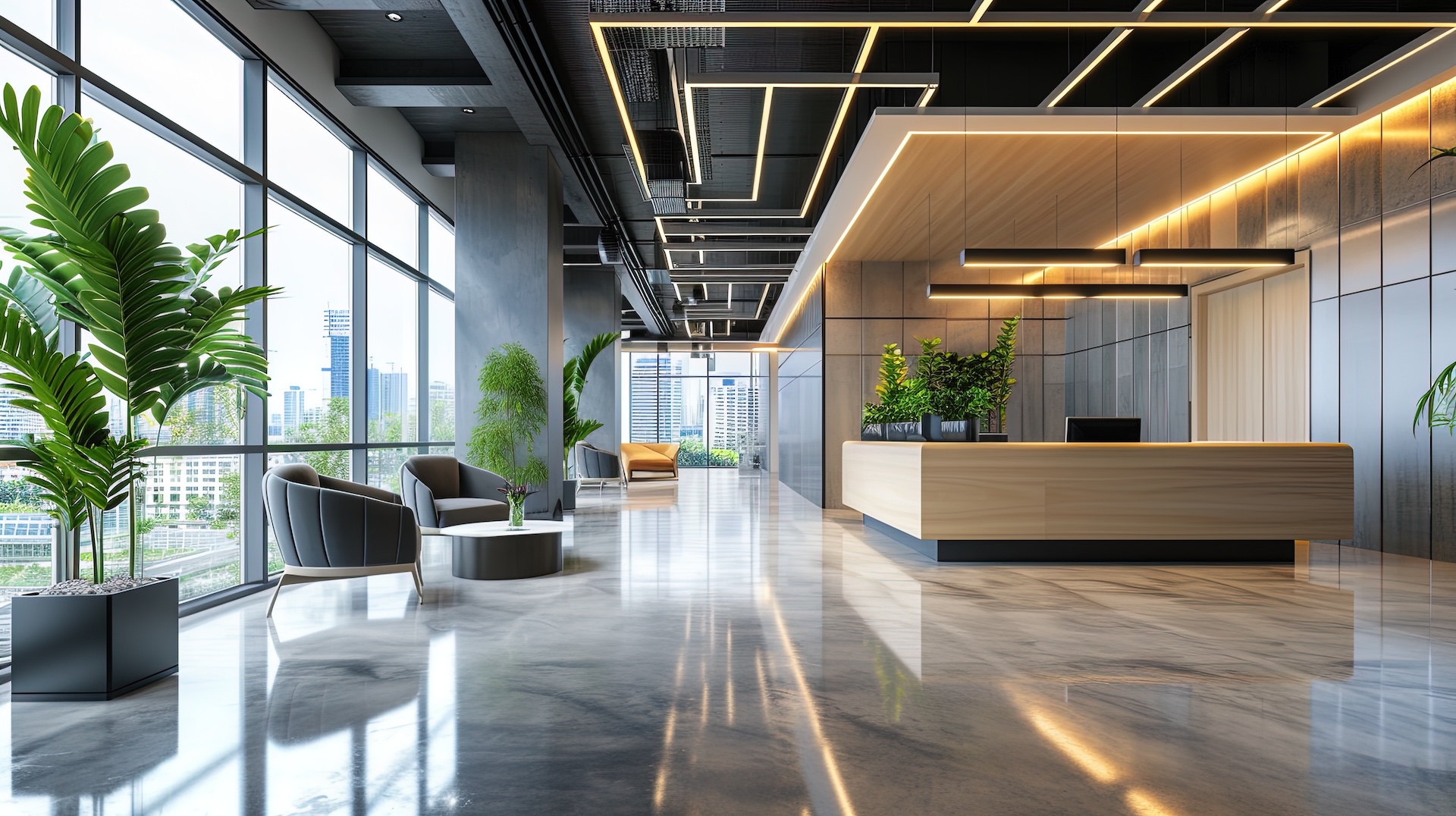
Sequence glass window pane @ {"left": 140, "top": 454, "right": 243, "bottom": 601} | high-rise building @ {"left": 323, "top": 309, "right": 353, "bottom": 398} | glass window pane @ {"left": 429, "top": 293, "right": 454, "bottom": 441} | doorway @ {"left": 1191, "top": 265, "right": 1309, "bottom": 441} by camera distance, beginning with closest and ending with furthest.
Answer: glass window pane @ {"left": 140, "top": 454, "right": 243, "bottom": 601} → high-rise building @ {"left": 323, "top": 309, "right": 353, "bottom": 398} → doorway @ {"left": 1191, "top": 265, "right": 1309, "bottom": 441} → glass window pane @ {"left": 429, "top": 293, "right": 454, "bottom": 441}

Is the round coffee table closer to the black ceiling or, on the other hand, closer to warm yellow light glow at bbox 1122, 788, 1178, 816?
the black ceiling

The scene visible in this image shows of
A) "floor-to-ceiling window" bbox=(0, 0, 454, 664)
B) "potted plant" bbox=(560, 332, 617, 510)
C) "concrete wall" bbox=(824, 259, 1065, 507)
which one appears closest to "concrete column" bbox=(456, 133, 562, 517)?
"floor-to-ceiling window" bbox=(0, 0, 454, 664)

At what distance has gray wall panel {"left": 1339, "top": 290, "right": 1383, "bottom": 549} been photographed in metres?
6.89

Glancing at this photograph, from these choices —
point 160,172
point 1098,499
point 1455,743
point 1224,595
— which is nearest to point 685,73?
point 160,172

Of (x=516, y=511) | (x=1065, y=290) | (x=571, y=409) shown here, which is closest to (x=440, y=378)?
(x=571, y=409)

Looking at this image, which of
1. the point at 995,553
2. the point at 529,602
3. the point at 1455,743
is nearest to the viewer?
the point at 1455,743

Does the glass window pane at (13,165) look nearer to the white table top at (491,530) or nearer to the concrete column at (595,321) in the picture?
the white table top at (491,530)

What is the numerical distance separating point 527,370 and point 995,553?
15.2 feet

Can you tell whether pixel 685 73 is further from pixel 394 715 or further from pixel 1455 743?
pixel 1455 743

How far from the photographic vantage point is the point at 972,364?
25.7ft

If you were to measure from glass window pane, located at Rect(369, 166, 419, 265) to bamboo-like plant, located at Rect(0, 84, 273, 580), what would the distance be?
190 inches

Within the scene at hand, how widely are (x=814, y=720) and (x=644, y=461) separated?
42.8 ft

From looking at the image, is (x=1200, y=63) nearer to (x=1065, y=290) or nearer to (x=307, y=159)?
(x=1065, y=290)

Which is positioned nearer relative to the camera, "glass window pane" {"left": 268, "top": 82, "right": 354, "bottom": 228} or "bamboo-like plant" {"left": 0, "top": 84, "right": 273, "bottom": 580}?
"bamboo-like plant" {"left": 0, "top": 84, "right": 273, "bottom": 580}
